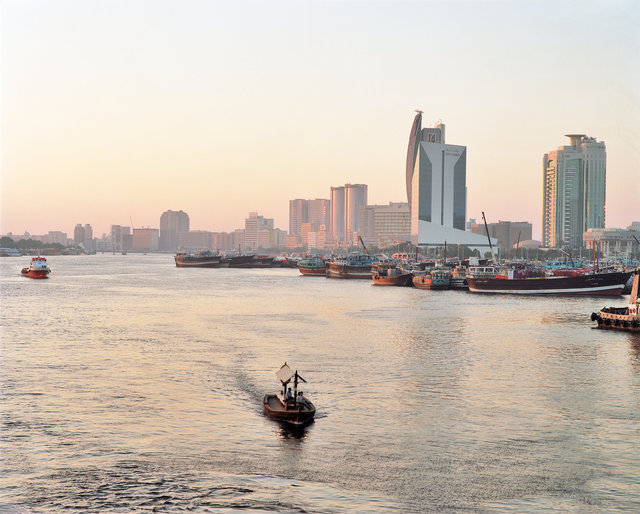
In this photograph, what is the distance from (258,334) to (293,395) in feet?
103

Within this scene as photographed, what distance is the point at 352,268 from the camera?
17875cm

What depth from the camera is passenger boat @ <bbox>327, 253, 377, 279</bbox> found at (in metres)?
178

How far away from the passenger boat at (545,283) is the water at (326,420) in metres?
48.1

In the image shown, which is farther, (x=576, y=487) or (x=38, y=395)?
(x=38, y=395)

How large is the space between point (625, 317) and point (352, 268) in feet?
373

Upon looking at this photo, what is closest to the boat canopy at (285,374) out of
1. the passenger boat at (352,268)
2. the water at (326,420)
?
the water at (326,420)

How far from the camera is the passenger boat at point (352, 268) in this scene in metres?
178

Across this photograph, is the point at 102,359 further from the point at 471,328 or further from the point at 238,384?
the point at 471,328

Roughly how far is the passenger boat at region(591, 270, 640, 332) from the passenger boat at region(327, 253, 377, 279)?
10853 centimetres

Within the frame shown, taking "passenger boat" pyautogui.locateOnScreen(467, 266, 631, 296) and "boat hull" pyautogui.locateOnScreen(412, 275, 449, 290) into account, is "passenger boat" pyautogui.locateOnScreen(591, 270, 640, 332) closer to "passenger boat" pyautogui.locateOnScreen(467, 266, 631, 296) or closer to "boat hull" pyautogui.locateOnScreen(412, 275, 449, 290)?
"passenger boat" pyautogui.locateOnScreen(467, 266, 631, 296)

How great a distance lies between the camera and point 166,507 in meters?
23.5

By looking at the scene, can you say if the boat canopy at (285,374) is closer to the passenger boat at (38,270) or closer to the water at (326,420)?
the water at (326,420)

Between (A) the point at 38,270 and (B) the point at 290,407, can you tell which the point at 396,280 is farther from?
(B) the point at 290,407

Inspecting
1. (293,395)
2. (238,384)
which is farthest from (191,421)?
(238,384)
